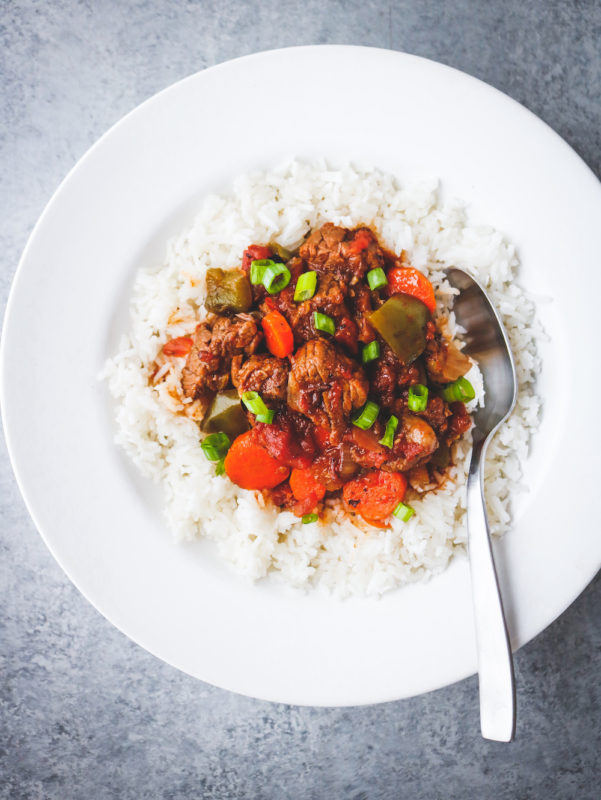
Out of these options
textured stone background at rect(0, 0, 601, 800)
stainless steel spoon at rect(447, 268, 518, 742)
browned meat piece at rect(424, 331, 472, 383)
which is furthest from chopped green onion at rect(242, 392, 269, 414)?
textured stone background at rect(0, 0, 601, 800)

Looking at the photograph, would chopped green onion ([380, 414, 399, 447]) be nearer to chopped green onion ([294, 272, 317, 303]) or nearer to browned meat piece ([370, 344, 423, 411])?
browned meat piece ([370, 344, 423, 411])

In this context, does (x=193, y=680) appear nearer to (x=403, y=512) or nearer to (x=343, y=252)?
(x=403, y=512)

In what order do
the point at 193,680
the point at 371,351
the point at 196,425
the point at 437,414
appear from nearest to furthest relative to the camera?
the point at 371,351 → the point at 437,414 → the point at 196,425 → the point at 193,680

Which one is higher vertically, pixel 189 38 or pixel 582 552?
pixel 189 38

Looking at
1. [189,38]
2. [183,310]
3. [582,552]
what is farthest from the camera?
[189,38]

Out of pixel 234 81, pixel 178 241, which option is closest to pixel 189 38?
pixel 234 81

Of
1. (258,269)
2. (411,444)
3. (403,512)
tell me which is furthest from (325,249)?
(403,512)

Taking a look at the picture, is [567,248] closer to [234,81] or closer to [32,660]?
[234,81]
